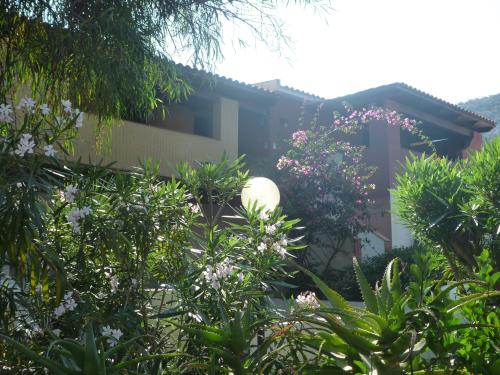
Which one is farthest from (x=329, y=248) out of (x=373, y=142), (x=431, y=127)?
(x=431, y=127)

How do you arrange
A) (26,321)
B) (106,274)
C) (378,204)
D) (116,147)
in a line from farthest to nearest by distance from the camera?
(378,204)
(116,147)
(106,274)
(26,321)

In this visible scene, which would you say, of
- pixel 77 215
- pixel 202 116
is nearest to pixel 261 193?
pixel 77 215

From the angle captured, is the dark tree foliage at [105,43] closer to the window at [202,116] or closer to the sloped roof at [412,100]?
the window at [202,116]

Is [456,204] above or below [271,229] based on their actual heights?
above

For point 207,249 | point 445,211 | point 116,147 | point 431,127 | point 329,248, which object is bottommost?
point 329,248

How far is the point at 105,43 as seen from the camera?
14.8ft

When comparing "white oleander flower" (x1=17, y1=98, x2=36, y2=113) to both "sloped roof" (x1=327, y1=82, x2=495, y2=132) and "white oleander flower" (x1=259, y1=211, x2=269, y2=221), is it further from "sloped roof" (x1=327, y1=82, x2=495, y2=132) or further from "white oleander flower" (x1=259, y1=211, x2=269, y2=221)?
"sloped roof" (x1=327, y1=82, x2=495, y2=132)

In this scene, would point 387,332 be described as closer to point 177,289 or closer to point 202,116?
point 177,289

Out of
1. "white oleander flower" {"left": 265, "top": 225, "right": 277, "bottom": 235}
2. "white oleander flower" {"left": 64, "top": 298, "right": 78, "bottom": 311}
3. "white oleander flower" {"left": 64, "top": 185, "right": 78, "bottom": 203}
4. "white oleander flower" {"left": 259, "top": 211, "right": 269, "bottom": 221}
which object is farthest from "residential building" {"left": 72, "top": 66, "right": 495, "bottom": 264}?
"white oleander flower" {"left": 64, "top": 185, "right": 78, "bottom": 203}

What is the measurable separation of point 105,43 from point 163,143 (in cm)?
884

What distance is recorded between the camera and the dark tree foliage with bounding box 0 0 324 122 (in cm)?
448

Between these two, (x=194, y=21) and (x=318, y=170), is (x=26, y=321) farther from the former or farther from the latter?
(x=318, y=170)

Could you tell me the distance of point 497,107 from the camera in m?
36.3

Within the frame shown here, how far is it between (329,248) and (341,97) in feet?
14.5
